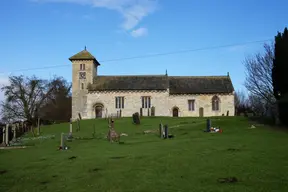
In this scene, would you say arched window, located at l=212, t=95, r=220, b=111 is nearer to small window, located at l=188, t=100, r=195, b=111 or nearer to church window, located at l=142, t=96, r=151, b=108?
small window, located at l=188, t=100, r=195, b=111

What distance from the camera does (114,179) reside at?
32.4 feet

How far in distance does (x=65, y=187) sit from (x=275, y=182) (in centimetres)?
596

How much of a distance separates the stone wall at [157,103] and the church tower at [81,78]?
109 centimetres

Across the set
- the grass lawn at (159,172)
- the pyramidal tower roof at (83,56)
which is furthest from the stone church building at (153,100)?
the grass lawn at (159,172)

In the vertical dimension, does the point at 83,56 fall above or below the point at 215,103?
above

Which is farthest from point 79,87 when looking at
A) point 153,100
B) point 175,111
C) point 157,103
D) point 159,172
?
point 159,172

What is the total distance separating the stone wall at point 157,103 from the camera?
51.0m

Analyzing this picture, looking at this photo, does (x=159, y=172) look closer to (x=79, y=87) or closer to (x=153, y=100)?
(x=153, y=100)

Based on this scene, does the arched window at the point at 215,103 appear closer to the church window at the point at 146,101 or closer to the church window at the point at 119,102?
the church window at the point at 146,101

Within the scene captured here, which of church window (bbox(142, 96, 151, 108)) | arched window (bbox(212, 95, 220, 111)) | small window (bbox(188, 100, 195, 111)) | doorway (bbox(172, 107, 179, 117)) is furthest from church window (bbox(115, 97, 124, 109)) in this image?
arched window (bbox(212, 95, 220, 111))

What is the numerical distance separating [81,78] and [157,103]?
43.6ft

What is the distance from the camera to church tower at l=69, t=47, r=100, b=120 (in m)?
51.5

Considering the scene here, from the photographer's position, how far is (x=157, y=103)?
168ft

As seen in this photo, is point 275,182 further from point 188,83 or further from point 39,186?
point 188,83
